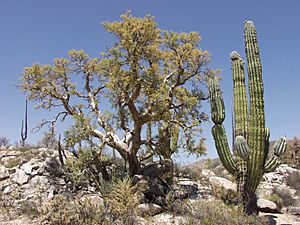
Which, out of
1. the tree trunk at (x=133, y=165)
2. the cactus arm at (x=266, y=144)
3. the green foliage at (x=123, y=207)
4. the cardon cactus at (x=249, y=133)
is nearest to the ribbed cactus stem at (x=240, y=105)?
the cardon cactus at (x=249, y=133)

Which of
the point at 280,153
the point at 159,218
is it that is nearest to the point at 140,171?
the point at 159,218

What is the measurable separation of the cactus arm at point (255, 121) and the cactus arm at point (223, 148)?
494 millimetres

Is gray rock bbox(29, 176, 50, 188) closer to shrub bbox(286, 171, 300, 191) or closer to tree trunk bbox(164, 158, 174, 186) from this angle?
tree trunk bbox(164, 158, 174, 186)

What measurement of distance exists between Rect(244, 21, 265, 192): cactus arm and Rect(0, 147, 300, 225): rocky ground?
5.50 ft

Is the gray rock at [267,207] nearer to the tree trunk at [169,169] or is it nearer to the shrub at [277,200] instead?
the shrub at [277,200]

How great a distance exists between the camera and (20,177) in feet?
41.5

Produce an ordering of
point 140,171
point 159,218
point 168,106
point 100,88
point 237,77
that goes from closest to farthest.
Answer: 1. point 159,218
2. point 237,77
3. point 168,106
4. point 140,171
5. point 100,88

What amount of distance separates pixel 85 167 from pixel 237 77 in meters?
6.02

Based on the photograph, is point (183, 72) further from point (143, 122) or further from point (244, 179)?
point (244, 179)

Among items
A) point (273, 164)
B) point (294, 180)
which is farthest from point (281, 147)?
point (294, 180)

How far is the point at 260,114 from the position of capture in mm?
8617

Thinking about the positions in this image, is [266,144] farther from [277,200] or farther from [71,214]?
[71,214]

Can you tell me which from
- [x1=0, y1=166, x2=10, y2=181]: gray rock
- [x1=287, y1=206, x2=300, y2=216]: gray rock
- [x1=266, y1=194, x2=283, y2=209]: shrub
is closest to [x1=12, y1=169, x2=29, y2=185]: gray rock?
[x1=0, y1=166, x2=10, y2=181]: gray rock

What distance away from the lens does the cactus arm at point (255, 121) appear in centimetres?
856
